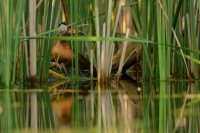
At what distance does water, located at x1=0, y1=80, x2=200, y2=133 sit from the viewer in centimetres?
216

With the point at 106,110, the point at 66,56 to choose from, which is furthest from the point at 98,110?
the point at 66,56

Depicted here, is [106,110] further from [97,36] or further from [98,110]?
[97,36]

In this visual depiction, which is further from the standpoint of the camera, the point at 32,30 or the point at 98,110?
the point at 32,30

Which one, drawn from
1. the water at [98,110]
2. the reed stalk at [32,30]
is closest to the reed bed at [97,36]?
the reed stalk at [32,30]

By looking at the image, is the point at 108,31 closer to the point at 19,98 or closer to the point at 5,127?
the point at 19,98

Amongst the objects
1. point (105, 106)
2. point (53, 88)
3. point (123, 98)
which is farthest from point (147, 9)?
point (105, 106)

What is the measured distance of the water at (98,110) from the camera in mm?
2162

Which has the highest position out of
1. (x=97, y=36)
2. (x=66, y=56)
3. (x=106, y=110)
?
(x=97, y=36)

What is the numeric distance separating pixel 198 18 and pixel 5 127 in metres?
3.38

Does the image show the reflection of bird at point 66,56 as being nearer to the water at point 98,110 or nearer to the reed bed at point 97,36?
the reed bed at point 97,36

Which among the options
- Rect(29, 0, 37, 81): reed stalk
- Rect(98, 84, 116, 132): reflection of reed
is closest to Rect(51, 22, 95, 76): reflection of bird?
Rect(29, 0, 37, 81): reed stalk

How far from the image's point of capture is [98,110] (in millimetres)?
2707

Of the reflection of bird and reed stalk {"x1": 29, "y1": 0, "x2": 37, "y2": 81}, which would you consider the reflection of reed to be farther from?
the reflection of bird

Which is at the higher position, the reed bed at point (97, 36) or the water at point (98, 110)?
the reed bed at point (97, 36)
